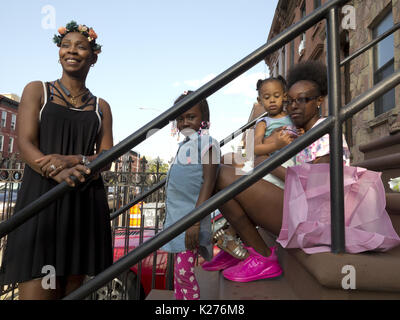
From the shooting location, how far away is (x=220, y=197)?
1230 millimetres

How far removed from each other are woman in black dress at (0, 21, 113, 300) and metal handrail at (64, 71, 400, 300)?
1.78 feet

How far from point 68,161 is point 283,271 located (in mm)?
1581

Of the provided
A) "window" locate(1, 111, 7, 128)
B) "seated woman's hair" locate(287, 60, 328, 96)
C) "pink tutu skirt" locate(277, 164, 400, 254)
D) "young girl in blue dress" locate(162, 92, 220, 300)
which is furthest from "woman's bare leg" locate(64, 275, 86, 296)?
"window" locate(1, 111, 7, 128)

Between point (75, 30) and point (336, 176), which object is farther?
point (75, 30)

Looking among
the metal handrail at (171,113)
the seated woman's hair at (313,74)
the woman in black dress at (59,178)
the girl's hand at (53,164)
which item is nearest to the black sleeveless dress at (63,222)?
the woman in black dress at (59,178)

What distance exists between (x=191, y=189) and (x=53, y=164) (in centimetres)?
93

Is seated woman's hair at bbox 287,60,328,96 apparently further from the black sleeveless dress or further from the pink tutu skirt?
the black sleeveless dress

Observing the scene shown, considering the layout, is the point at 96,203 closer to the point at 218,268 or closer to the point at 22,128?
the point at 22,128

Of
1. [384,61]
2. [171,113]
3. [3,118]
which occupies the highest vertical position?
[3,118]

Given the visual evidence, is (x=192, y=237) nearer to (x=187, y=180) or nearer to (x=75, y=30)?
(x=187, y=180)

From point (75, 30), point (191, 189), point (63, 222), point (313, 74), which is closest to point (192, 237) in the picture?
point (191, 189)

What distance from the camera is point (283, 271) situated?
6.57 feet

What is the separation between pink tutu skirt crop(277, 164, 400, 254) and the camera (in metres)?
1.37
